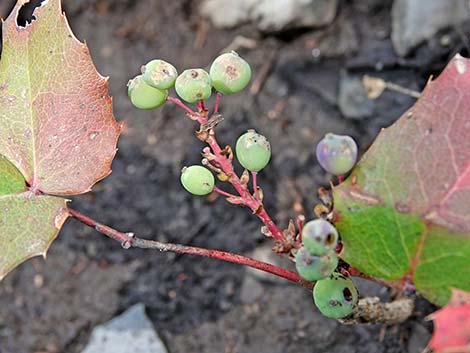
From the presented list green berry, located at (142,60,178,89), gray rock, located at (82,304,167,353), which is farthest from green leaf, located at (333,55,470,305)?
gray rock, located at (82,304,167,353)

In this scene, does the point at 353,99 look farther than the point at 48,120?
Yes

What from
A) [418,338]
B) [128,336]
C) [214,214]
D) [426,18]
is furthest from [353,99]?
[128,336]

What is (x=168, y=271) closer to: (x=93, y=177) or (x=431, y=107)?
(x=93, y=177)

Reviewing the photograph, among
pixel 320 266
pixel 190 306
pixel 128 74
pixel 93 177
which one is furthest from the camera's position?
pixel 128 74

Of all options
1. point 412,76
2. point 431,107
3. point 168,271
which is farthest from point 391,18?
point 431,107

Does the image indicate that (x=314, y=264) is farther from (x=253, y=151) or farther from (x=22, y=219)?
(x=22, y=219)
